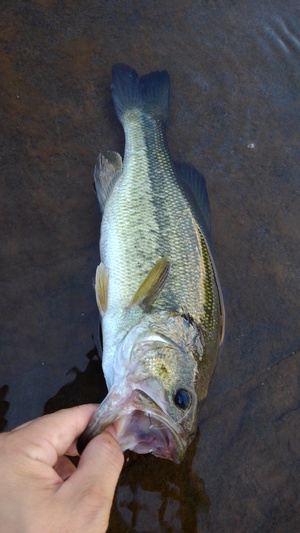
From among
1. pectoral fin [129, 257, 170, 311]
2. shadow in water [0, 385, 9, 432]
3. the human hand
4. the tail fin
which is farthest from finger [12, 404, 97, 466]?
the tail fin

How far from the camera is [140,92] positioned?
3285 mm

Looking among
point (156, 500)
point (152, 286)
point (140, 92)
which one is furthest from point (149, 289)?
point (140, 92)

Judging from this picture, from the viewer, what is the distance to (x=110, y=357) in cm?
240

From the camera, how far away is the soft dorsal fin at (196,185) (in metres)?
2.99

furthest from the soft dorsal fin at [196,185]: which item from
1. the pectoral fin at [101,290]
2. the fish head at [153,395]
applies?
the fish head at [153,395]

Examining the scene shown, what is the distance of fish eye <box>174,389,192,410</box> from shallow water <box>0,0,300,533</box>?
67cm

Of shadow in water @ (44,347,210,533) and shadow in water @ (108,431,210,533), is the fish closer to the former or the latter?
shadow in water @ (44,347,210,533)

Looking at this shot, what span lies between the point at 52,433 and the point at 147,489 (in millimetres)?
1055

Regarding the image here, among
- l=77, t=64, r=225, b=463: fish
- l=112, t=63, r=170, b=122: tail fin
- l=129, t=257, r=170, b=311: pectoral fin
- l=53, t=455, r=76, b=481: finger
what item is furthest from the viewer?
l=112, t=63, r=170, b=122: tail fin

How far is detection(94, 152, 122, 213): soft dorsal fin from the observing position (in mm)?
2943

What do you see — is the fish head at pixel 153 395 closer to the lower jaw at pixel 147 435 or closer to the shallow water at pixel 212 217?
the lower jaw at pixel 147 435

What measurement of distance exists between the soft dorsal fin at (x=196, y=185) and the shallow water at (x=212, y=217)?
1.16ft

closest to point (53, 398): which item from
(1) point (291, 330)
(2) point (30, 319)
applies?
(2) point (30, 319)

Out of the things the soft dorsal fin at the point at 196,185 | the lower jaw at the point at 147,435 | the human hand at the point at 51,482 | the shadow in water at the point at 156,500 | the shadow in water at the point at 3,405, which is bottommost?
the shadow in water at the point at 3,405
